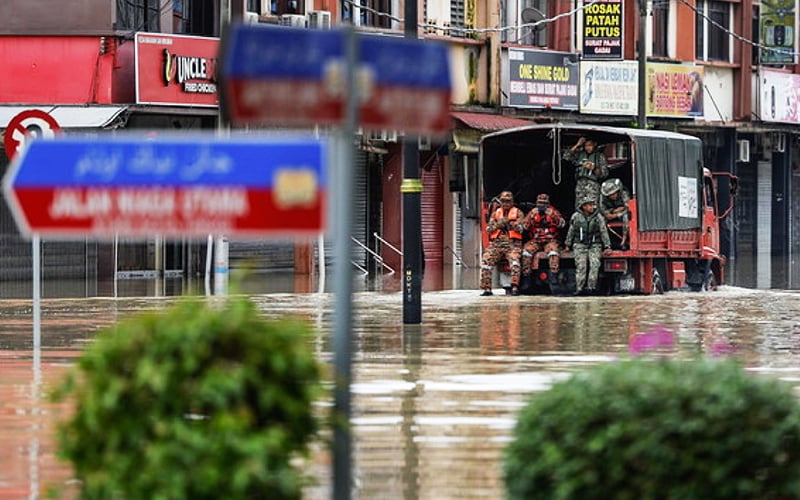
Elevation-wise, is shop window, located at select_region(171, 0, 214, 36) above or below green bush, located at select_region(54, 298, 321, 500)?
above

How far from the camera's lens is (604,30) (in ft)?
154

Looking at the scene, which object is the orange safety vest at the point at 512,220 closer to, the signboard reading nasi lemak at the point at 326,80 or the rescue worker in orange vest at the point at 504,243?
the rescue worker in orange vest at the point at 504,243

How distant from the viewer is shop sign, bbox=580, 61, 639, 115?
1896 inches

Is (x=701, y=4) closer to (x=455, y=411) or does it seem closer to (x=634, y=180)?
(x=634, y=180)

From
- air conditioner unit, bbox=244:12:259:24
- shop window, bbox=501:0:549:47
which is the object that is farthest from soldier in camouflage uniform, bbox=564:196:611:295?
shop window, bbox=501:0:549:47

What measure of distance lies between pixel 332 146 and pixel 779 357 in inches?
471

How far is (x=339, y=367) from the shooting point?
6.54 m

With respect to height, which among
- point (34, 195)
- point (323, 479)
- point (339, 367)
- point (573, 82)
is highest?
point (573, 82)

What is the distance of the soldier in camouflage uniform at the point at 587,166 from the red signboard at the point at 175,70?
28.7 feet

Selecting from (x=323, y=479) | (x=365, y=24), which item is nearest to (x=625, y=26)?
(x=365, y=24)

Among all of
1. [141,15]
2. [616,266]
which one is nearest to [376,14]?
[141,15]

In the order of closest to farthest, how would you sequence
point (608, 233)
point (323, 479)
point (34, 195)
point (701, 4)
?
point (34, 195) → point (323, 479) → point (608, 233) → point (701, 4)

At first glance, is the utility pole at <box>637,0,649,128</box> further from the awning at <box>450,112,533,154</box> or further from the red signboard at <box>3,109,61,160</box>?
the red signboard at <box>3,109,61,160</box>

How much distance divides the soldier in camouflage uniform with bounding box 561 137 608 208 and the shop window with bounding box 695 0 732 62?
22065 mm
